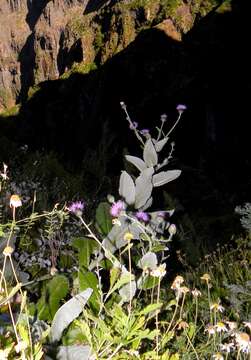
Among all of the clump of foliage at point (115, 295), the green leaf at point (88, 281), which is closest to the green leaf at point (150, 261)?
the clump of foliage at point (115, 295)

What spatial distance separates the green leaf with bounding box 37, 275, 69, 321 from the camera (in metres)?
1.86

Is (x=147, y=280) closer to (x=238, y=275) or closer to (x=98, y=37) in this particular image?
(x=238, y=275)

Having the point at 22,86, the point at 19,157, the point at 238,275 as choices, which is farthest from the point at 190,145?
the point at 22,86

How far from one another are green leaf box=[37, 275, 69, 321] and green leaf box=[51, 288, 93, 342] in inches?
10.7

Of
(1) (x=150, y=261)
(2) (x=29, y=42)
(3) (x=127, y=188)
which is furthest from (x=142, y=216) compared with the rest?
(2) (x=29, y=42)

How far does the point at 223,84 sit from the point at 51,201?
5681 millimetres

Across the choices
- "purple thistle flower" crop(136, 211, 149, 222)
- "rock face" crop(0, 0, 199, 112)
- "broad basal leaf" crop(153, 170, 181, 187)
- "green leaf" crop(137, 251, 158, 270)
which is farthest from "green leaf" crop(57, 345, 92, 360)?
"rock face" crop(0, 0, 199, 112)

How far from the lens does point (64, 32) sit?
8125 cm

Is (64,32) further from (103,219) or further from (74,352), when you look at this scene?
(74,352)

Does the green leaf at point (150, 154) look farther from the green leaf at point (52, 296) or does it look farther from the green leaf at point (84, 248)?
the green leaf at point (52, 296)

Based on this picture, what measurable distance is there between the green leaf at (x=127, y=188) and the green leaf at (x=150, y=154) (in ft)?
0.60

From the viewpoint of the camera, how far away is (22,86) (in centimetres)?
9562

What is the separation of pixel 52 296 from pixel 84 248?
242 mm

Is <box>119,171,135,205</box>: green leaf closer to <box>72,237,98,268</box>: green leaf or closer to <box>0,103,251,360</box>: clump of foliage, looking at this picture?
<box>0,103,251,360</box>: clump of foliage
